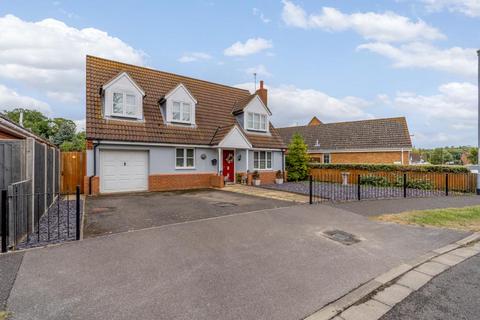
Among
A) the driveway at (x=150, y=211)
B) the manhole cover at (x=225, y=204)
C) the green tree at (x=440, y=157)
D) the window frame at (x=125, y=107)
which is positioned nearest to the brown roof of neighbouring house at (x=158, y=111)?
the window frame at (x=125, y=107)

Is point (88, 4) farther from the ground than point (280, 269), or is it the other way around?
point (88, 4)

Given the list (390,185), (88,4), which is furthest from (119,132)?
(390,185)

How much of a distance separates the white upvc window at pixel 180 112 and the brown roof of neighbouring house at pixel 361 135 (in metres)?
19.2

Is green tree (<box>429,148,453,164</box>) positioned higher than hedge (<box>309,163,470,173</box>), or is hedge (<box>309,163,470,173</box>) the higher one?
green tree (<box>429,148,453,164</box>)

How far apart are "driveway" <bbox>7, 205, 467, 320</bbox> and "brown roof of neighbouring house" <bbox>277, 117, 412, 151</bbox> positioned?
22169 millimetres

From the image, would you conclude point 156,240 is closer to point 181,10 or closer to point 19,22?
point 181,10

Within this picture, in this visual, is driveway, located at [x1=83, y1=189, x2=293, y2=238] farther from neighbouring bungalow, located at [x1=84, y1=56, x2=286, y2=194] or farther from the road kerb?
the road kerb

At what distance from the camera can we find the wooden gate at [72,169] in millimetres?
14914

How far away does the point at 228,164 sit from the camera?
19.2 m

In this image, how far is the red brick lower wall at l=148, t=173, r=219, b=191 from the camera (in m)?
15.9

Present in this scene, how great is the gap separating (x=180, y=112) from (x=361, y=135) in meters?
21.1

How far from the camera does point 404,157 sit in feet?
85.3

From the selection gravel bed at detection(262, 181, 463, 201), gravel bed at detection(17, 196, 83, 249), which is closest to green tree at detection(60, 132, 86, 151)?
gravel bed at detection(17, 196, 83, 249)

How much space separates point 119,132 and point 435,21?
1642cm
